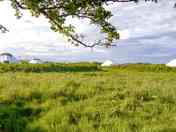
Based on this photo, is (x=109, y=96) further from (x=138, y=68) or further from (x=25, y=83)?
(x=138, y=68)

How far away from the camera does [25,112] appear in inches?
756

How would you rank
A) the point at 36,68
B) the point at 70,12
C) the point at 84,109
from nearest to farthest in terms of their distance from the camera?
1. the point at 70,12
2. the point at 84,109
3. the point at 36,68

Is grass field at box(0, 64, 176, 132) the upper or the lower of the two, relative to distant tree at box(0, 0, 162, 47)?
lower

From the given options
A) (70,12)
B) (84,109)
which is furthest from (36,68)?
(70,12)

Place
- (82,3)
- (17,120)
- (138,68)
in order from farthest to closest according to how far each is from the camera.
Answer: (138,68)
(17,120)
(82,3)

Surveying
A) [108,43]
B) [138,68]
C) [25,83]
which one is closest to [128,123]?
[108,43]

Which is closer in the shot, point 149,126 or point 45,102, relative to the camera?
point 149,126

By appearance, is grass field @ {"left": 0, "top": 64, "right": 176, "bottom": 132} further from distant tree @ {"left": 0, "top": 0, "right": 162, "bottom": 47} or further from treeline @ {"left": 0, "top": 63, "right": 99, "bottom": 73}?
treeline @ {"left": 0, "top": 63, "right": 99, "bottom": 73}

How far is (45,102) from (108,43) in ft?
30.3

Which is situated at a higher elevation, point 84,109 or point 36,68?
point 84,109

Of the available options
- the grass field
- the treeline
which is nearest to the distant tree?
the grass field

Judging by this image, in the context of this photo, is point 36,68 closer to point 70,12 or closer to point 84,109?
point 84,109

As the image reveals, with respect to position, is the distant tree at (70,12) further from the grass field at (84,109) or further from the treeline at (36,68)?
the treeline at (36,68)

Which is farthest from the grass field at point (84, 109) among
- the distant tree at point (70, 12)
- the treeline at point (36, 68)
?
the treeline at point (36, 68)
